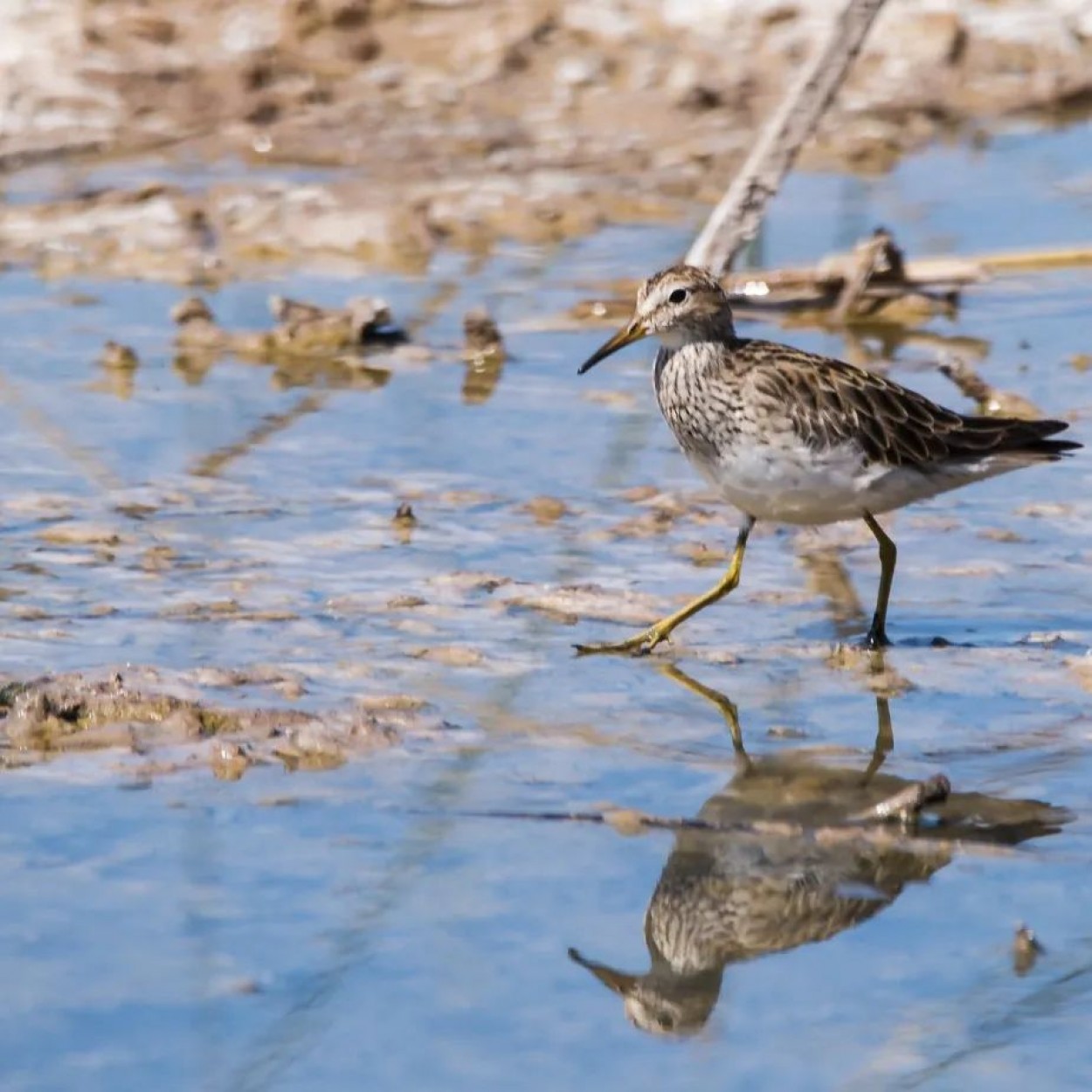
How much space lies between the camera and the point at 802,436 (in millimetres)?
6996

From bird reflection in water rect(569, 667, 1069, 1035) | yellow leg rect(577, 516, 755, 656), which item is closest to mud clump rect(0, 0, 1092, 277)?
yellow leg rect(577, 516, 755, 656)

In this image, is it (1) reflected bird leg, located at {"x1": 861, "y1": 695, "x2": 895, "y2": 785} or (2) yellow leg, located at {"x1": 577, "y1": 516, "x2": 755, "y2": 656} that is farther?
(2) yellow leg, located at {"x1": 577, "y1": 516, "x2": 755, "y2": 656}

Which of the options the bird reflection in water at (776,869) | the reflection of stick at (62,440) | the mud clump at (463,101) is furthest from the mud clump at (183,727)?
the mud clump at (463,101)

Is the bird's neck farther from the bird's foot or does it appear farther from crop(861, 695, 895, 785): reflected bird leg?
crop(861, 695, 895, 785): reflected bird leg

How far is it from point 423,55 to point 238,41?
1.12 metres

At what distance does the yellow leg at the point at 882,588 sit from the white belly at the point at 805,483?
3.1 inches

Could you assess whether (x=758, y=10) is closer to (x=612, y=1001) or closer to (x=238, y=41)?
(x=238, y=41)

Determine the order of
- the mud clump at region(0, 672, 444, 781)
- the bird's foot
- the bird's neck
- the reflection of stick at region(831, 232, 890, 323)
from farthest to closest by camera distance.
A: the reflection of stick at region(831, 232, 890, 323), the bird's neck, the bird's foot, the mud clump at region(0, 672, 444, 781)

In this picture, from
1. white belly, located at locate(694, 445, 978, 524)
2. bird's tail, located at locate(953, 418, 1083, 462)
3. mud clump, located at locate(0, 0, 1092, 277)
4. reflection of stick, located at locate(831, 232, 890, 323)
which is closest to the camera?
white belly, located at locate(694, 445, 978, 524)

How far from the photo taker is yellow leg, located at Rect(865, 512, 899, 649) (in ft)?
22.5

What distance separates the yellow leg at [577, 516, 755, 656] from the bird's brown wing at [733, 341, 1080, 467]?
0.41 m

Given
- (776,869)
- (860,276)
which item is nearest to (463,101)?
(860,276)

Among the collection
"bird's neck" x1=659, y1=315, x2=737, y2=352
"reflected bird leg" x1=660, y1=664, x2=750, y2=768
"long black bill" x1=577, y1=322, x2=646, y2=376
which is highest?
"bird's neck" x1=659, y1=315, x2=737, y2=352

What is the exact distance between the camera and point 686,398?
7203mm
